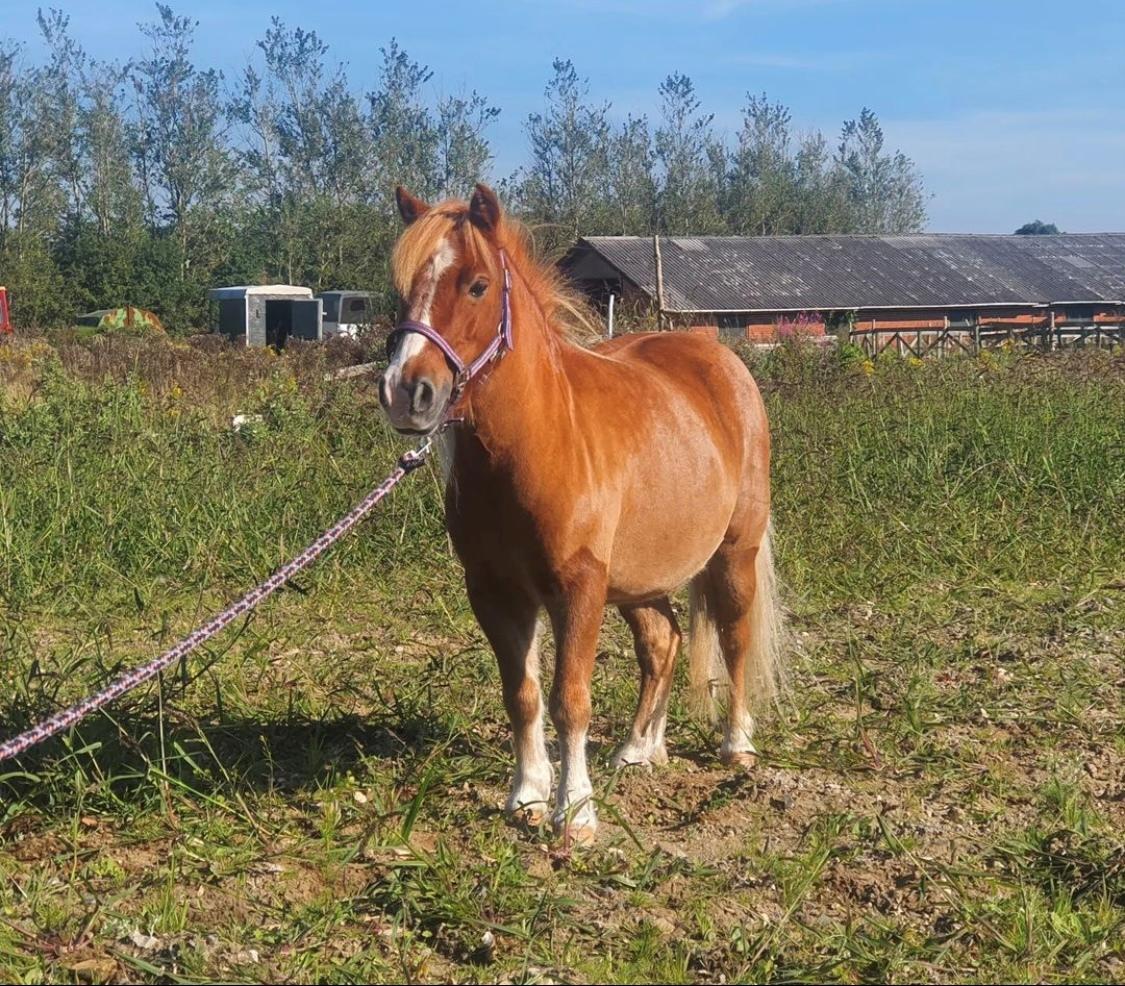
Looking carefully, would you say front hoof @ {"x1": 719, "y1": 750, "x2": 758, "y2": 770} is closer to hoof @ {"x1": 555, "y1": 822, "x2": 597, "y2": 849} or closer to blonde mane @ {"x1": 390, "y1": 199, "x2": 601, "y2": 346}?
hoof @ {"x1": 555, "y1": 822, "x2": 597, "y2": 849}

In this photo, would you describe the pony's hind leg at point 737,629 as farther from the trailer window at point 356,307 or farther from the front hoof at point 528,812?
the trailer window at point 356,307

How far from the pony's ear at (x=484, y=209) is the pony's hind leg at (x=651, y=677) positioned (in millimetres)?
1590

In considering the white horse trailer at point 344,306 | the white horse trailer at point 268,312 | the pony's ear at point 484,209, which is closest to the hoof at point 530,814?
the pony's ear at point 484,209

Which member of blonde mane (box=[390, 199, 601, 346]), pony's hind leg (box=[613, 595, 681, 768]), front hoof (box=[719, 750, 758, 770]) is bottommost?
front hoof (box=[719, 750, 758, 770])

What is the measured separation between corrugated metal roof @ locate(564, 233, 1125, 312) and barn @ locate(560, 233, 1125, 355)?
0.12ft

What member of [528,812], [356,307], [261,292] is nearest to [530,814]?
[528,812]

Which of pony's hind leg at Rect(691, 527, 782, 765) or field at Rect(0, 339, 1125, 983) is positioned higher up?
pony's hind leg at Rect(691, 527, 782, 765)

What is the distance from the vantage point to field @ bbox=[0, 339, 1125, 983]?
3.38m

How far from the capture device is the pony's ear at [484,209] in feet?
12.3

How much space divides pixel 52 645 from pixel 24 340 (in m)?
14.7

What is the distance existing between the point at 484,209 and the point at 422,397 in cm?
70

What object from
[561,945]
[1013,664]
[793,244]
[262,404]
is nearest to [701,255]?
[793,244]

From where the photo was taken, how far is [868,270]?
147 feet

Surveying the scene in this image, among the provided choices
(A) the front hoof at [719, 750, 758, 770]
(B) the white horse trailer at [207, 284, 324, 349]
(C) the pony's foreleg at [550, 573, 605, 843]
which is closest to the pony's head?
(C) the pony's foreleg at [550, 573, 605, 843]
